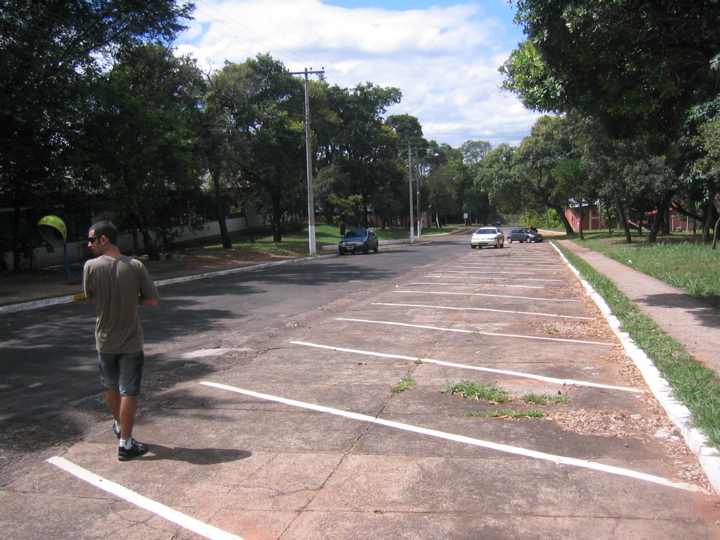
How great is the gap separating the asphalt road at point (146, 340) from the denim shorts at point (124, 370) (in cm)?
92

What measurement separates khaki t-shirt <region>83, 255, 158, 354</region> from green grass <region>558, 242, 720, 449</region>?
173 inches

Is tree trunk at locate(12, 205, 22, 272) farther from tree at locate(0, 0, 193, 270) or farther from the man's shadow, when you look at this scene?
the man's shadow

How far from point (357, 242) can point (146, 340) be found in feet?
85.8

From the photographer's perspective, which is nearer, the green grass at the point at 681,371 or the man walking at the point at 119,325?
the man walking at the point at 119,325

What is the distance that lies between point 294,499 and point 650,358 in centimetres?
494

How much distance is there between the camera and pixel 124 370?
4.73 m

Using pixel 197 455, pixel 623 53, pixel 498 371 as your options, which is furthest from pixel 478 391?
pixel 623 53

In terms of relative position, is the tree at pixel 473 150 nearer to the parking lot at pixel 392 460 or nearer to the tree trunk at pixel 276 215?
the tree trunk at pixel 276 215

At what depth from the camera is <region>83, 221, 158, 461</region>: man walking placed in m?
4.70

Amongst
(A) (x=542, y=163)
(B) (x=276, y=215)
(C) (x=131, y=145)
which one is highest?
(A) (x=542, y=163)

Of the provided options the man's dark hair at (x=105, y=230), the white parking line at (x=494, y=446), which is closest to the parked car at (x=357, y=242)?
the white parking line at (x=494, y=446)

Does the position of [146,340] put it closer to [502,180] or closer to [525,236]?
[525,236]

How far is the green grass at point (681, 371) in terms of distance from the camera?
15.9 ft

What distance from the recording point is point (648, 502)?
151 inches
